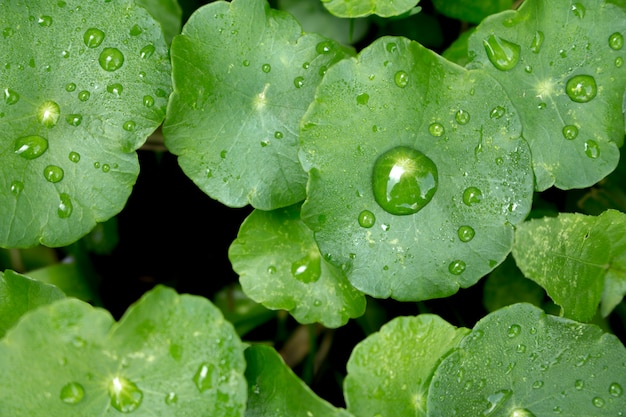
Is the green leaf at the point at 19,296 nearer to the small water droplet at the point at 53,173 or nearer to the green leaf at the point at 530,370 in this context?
the small water droplet at the point at 53,173

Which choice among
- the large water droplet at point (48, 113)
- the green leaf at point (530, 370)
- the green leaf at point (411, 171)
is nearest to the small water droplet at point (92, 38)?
the large water droplet at point (48, 113)

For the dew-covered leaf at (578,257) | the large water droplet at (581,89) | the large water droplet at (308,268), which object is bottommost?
the large water droplet at (308,268)

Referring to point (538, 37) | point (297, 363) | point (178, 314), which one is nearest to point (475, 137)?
point (538, 37)

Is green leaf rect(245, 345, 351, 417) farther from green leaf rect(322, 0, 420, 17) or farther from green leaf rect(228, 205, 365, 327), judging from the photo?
green leaf rect(322, 0, 420, 17)

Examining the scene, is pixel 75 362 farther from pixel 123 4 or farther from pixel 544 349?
pixel 544 349

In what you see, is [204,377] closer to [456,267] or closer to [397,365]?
[397,365]
